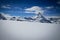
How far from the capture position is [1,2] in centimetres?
172

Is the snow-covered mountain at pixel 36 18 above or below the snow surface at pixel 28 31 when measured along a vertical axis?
above

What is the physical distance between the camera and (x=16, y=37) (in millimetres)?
1720

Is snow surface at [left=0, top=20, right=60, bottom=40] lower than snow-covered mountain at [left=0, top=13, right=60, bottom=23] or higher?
lower

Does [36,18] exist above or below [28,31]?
above

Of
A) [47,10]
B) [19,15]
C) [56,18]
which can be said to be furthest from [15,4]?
[56,18]

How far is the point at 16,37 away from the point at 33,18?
1.60ft

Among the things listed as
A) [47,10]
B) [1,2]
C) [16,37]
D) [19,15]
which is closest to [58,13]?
[47,10]

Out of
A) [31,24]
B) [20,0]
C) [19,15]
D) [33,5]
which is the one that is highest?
[20,0]

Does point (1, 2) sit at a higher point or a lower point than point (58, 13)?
higher

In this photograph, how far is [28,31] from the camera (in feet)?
5.69

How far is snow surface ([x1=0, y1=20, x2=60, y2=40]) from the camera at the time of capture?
1.72m

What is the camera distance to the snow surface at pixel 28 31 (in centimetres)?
172

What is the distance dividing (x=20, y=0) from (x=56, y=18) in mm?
767

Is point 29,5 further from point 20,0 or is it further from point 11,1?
point 11,1
